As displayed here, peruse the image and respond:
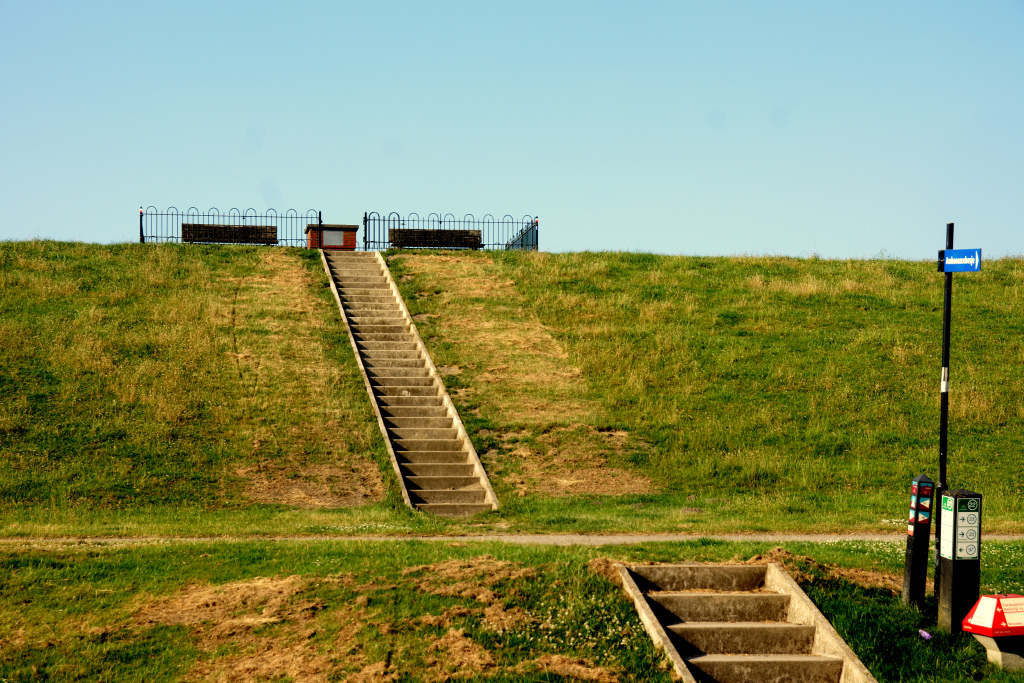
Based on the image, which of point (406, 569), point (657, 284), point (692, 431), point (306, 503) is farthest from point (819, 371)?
point (406, 569)

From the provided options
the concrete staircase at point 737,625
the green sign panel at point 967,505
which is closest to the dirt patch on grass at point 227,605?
the concrete staircase at point 737,625

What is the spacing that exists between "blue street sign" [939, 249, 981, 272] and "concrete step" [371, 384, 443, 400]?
14.0 m

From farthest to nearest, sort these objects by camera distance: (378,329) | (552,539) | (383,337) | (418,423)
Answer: (378,329)
(383,337)
(418,423)
(552,539)

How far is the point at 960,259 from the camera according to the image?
1027cm

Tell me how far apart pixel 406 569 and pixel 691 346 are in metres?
16.6

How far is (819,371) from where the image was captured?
78.4 feet

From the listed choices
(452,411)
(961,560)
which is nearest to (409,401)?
(452,411)

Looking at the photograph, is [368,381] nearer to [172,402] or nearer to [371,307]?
[172,402]

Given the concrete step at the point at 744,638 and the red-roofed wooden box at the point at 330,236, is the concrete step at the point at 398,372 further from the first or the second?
the concrete step at the point at 744,638

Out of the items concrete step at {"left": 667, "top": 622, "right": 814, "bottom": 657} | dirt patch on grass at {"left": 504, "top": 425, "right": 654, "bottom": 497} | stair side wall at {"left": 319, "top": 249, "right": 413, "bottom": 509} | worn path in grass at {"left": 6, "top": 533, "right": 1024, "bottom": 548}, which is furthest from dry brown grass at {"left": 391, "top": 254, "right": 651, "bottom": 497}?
concrete step at {"left": 667, "top": 622, "right": 814, "bottom": 657}

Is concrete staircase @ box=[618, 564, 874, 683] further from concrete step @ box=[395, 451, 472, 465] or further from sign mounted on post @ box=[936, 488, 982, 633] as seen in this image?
concrete step @ box=[395, 451, 472, 465]

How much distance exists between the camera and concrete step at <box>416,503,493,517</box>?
56.5 feet

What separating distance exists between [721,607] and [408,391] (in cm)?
1379

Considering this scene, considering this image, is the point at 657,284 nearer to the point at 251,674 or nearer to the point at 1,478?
the point at 1,478
